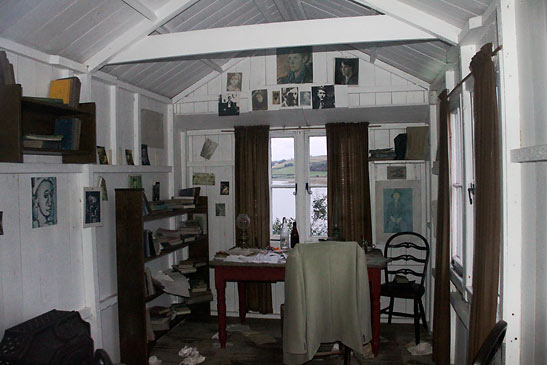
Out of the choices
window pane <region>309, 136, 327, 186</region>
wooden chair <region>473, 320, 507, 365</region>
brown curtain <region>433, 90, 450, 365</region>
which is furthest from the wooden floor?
wooden chair <region>473, 320, 507, 365</region>

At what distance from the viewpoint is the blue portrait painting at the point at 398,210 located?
470 cm

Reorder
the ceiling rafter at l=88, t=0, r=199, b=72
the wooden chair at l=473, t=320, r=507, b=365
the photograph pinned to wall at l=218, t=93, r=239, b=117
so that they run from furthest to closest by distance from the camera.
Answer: the photograph pinned to wall at l=218, t=93, r=239, b=117 → the ceiling rafter at l=88, t=0, r=199, b=72 → the wooden chair at l=473, t=320, r=507, b=365

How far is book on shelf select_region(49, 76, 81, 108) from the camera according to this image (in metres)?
2.85

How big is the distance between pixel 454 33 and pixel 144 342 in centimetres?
331

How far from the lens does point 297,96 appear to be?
4.33 meters

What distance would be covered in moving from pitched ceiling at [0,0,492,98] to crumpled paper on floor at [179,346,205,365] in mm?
2590

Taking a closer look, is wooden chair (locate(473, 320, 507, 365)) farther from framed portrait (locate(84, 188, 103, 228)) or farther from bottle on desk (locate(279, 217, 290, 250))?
bottle on desk (locate(279, 217, 290, 250))

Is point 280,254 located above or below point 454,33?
below

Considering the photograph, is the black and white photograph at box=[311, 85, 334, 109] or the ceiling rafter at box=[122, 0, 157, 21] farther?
the black and white photograph at box=[311, 85, 334, 109]

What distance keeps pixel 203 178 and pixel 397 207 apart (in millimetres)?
2325

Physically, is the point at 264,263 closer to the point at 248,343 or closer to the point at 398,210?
the point at 248,343

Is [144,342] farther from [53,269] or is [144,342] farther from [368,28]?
[368,28]

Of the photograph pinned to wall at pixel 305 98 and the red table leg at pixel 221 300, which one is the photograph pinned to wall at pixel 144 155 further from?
the photograph pinned to wall at pixel 305 98

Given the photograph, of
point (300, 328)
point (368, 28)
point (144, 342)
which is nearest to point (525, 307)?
point (300, 328)
